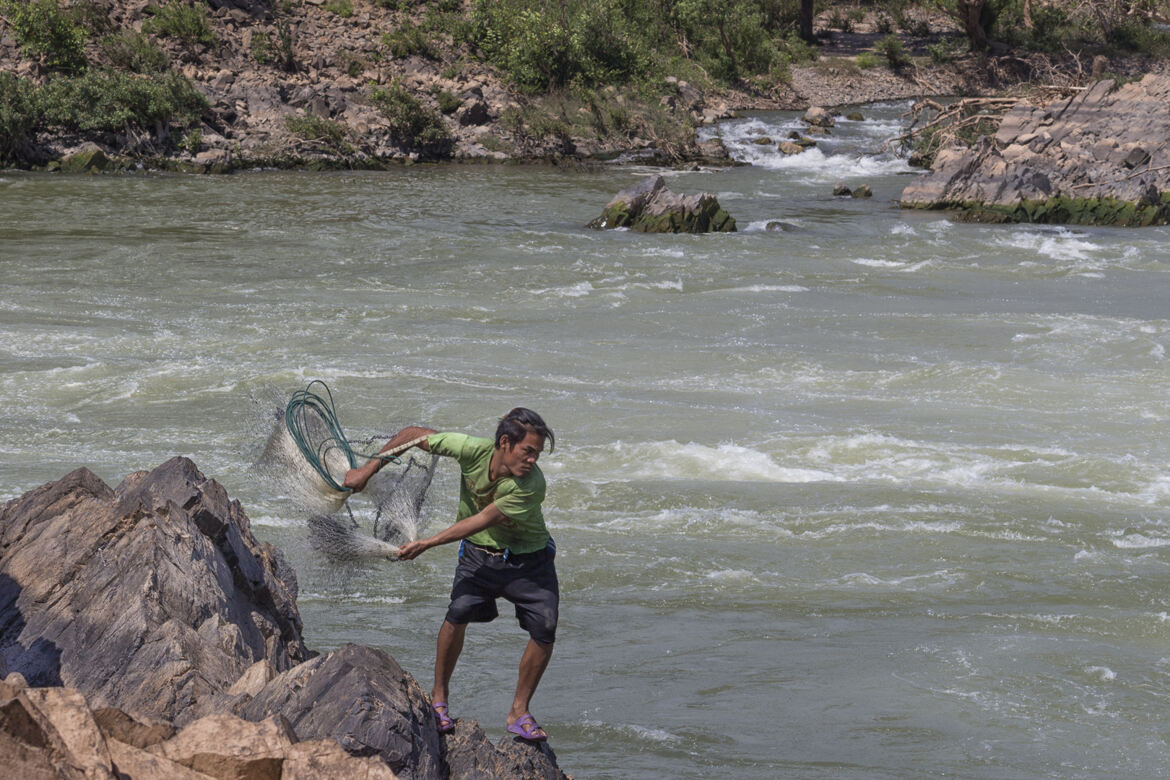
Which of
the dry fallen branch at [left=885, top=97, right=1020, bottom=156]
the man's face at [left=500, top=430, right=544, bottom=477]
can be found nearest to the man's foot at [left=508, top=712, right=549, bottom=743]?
the man's face at [left=500, top=430, right=544, bottom=477]

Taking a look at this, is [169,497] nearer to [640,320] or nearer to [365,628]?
[365,628]

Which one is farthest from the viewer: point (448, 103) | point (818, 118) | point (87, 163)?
point (818, 118)

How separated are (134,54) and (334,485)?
32872 mm

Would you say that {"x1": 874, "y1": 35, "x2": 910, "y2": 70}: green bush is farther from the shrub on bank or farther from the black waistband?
the black waistband

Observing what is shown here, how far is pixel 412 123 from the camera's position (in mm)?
34594

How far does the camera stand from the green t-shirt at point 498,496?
5281 millimetres

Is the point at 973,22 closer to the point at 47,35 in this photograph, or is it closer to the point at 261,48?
the point at 261,48

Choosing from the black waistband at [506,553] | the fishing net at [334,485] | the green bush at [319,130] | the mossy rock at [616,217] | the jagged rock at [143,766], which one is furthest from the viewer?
the green bush at [319,130]

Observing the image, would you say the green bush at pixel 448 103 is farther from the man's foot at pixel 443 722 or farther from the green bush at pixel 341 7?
the man's foot at pixel 443 722

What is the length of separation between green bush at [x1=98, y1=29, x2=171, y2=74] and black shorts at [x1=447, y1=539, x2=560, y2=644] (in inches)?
1282

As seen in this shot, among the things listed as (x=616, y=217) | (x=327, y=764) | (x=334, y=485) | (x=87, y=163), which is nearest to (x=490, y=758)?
(x=327, y=764)

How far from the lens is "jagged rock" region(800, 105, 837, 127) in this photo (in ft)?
125

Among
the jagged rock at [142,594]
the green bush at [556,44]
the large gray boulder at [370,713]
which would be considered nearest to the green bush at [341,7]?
the green bush at [556,44]

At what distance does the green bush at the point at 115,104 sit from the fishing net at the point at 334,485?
27.7m
